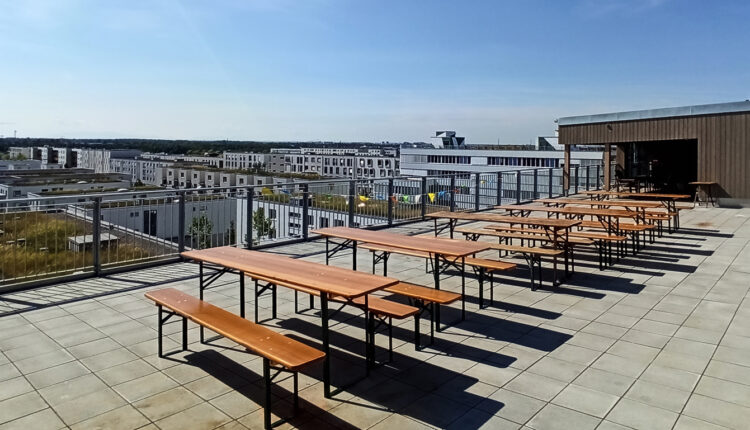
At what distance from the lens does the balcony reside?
354 cm

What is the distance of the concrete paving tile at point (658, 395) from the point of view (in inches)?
145

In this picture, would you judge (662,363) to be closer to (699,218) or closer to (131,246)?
(131,246)

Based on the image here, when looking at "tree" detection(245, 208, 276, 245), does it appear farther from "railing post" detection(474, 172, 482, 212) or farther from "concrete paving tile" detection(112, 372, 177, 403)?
"railing post" detection(474, 172, 482, 212)

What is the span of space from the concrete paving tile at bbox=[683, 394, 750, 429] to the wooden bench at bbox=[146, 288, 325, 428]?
8.42 ft

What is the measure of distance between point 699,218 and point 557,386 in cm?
1251

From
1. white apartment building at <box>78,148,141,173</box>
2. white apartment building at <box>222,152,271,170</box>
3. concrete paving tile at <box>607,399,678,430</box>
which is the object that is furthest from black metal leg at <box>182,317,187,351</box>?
white apartment building at <box>78,148,141,173</box>

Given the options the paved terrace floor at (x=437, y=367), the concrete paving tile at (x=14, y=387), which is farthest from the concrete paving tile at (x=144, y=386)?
the concrete paving tile at (x=14, y=387)

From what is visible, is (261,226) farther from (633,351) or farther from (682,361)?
(682,361)

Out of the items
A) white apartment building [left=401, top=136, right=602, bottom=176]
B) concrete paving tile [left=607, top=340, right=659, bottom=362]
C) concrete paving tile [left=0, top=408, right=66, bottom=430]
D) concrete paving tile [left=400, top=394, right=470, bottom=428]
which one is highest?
white apartment building [left=401, top=136, right=602, bottom=176]

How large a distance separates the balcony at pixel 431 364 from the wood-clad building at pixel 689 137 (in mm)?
11624

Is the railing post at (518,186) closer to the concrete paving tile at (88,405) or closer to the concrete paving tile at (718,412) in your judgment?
the concrete paving tile at (718,412)

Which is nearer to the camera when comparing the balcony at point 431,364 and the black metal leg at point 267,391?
the black metal leg at point 267,391

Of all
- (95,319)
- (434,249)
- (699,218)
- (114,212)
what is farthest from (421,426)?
(699,218)

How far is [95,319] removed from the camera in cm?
551
